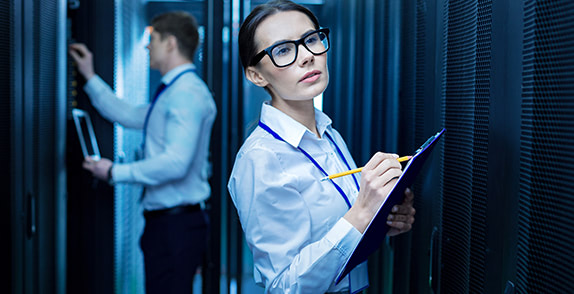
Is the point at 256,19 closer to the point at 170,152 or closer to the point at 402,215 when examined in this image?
the point at 402,215

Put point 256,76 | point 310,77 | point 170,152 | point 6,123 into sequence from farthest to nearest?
1. point 170,152
2. point 6,123
3. point 256,76
4. point 310,77

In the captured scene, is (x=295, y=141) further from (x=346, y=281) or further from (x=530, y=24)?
(x=530, y=24)

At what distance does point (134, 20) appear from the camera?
270cm

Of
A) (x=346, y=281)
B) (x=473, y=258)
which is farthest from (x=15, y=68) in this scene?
(x=473, y=258)

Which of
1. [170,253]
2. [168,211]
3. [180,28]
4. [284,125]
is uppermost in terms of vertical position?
[180,28]

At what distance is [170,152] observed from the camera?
2.30 m

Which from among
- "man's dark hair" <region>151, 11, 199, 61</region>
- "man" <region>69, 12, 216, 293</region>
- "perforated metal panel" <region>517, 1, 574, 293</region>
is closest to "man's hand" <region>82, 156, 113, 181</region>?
"man" <region>69, 12, 216, 293</region>

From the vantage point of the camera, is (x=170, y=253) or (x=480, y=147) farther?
(x=170, y=253)

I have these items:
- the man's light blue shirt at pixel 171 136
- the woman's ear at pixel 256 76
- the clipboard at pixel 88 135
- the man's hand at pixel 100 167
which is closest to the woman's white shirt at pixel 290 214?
the woman's ear at pixel 256 76

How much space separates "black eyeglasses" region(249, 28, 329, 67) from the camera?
4.30 ft

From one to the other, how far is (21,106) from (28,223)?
48cm

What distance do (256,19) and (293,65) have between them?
18 centimetres

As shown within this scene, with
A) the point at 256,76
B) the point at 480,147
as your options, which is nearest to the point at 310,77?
the point at 256,76

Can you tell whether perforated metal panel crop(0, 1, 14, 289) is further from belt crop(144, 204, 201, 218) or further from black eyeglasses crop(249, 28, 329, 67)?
black eyeglasses crop(249, 28, 329, 67)
